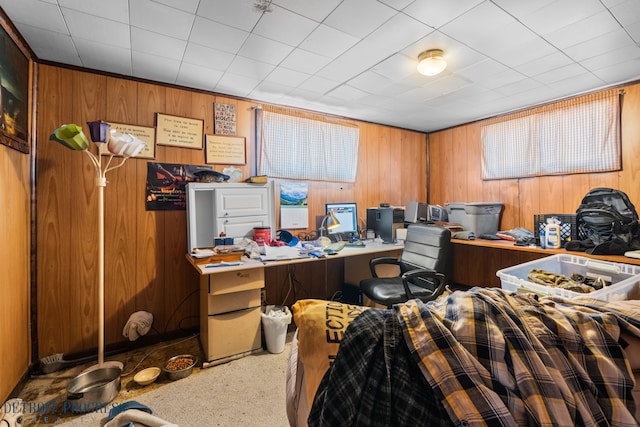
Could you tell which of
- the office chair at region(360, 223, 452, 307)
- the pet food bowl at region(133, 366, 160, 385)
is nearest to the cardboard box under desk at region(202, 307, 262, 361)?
the pet food bowl at region(133, 366, 160, 385)

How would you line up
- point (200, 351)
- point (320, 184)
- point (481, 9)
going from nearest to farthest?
point (481, 9) < point (200, 351) < point (320, 184)

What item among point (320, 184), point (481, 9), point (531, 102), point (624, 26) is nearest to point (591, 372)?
point (481, 9)

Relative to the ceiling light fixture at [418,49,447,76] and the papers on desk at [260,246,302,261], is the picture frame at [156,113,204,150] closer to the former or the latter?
the papers on desk at [260,246,302,261]

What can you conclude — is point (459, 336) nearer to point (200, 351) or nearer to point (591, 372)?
point (591, 372)

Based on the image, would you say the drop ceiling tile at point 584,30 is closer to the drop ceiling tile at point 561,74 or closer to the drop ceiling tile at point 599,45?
the drop ceiling tile at point 599,45

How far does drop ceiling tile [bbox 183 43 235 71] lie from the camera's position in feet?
6.77

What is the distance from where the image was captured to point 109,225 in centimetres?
240

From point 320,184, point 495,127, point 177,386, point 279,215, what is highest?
point 495,127

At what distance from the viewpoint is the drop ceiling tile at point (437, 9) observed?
1596mm

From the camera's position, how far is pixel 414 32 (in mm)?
1890

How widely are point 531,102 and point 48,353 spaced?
5077 millimetres

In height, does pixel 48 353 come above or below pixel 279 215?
below

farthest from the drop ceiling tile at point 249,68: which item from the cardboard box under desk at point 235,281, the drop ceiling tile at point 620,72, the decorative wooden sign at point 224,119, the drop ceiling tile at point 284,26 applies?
the drop ceiling tile at point 620,72

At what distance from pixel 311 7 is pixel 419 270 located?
203 centimetres
